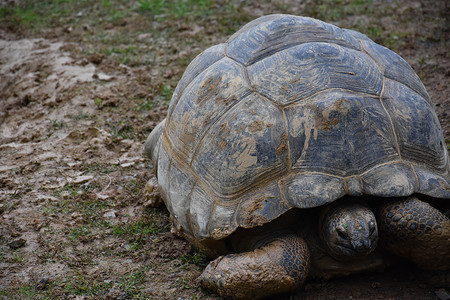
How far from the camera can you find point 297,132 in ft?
8.89

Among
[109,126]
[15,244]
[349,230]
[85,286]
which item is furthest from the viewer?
[109,126]

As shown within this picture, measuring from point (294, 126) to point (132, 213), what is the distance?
1.67 meters

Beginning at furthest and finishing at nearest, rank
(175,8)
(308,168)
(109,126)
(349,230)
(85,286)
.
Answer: (175,8) → (109,126) → (85,286) → (308,168) → (349,230)

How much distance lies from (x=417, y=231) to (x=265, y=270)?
85 cm

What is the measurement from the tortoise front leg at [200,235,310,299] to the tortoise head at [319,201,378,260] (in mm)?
183

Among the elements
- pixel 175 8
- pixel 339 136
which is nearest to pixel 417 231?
pixel 339 136

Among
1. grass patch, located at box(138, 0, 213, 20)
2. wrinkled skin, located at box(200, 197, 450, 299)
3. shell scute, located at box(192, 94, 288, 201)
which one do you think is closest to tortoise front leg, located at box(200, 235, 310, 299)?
wrinkled skin, located at box(200, 197, 450, 299)

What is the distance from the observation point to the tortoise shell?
2650 millimetres

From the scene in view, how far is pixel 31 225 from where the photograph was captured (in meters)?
3.63

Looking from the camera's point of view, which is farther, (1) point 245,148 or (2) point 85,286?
(2) point 85,286

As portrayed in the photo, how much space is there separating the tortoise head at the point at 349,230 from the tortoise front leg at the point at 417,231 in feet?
0.49

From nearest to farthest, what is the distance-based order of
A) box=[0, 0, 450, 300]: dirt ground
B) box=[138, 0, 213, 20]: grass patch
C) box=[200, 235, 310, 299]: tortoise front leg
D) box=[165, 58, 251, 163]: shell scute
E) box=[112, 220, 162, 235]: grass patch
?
box=[200, 235, 310, 299]: tortoise front leg
box=[165, 58, 251, 163]: shell scute
box=[0, 0, 450, 300]: dirt ground
box=[112, 220, 162, 235]: grass patch
box=[138, 0, 213, 20]: grass patch

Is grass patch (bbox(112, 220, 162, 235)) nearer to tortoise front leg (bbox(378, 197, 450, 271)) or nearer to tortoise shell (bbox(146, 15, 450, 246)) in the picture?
tortoise shell (bbox(146, 15, 450, 246))

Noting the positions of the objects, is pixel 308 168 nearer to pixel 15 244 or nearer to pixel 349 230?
pixel 349 230
